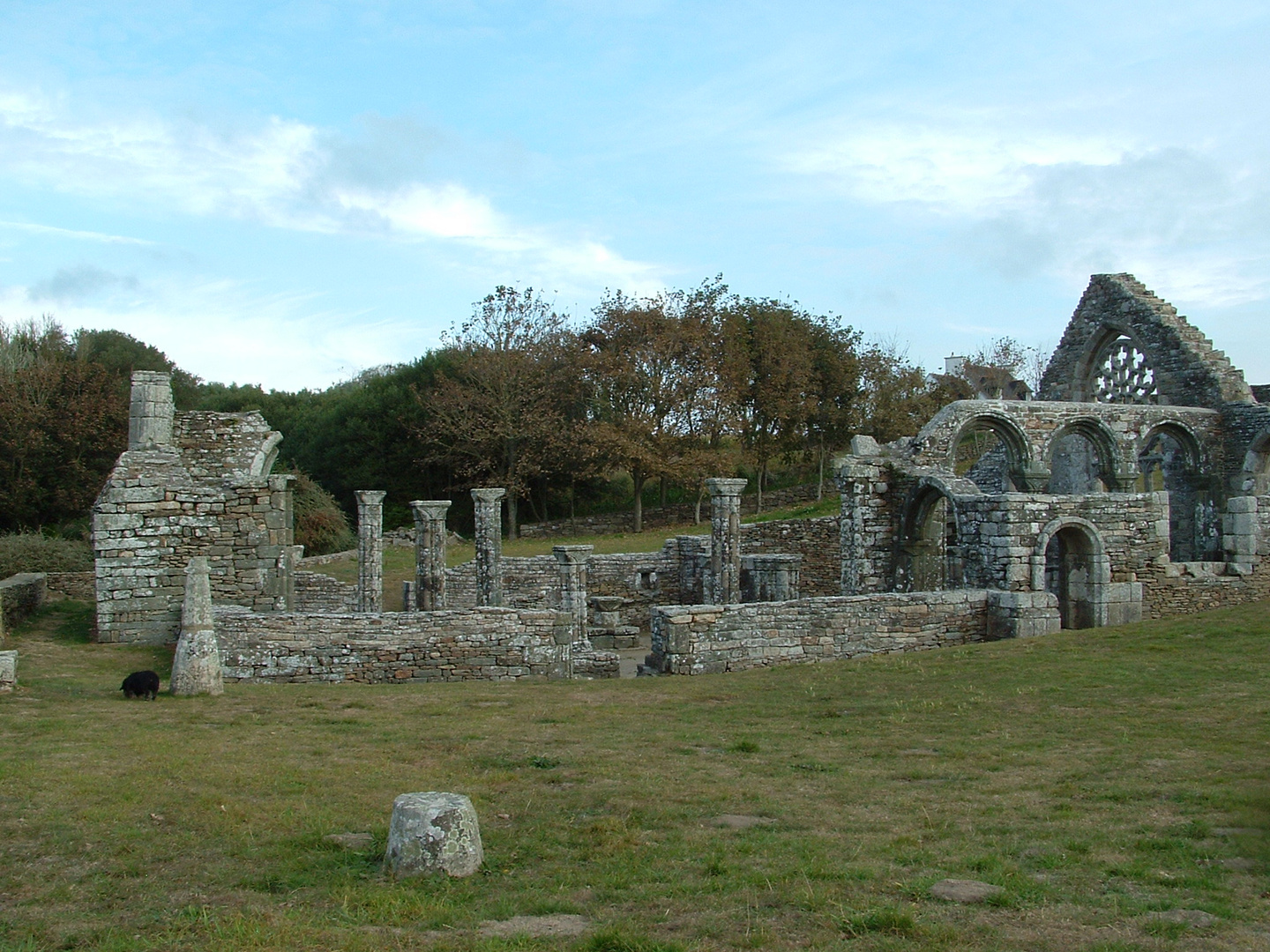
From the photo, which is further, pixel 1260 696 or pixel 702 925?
pixel 1260 696

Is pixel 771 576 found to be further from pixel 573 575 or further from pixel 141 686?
pixel 141 686

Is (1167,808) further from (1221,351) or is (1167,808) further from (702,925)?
(1221,351)

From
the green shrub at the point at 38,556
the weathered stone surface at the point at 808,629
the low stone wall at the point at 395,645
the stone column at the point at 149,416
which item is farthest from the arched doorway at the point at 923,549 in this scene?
the green shrub at the point at 38,556

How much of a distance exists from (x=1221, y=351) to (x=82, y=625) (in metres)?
27.3

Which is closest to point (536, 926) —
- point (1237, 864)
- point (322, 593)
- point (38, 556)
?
point (1237, 864)

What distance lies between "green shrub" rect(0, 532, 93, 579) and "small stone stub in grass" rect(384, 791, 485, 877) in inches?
903

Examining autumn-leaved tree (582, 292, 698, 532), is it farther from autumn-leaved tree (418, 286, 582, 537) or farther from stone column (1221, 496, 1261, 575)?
stone column (1221, 496, 1261, 575)

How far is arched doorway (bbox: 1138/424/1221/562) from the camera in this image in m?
24.7

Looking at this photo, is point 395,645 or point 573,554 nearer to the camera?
point 395,645

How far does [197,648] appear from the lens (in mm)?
11547

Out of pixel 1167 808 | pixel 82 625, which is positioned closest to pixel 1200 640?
pixel 1167 808

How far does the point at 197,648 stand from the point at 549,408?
99.3 ft

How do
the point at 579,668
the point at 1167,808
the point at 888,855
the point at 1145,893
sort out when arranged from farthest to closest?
the point at 579,668 < the point at 1167,808 < the point at 888,855 < the point at 1145,893

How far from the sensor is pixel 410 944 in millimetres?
4539
